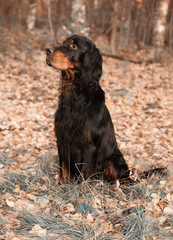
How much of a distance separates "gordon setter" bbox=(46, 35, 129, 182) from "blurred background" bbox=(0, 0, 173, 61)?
368 cm

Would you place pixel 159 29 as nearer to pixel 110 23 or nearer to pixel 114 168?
pixel 110 23

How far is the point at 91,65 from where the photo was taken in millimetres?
2822

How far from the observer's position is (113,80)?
7.24 meters

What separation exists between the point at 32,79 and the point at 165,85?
3.53 meters

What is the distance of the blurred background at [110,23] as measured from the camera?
8.03 meters

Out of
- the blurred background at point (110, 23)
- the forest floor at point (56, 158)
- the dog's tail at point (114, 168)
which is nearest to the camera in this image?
the forest floor at point (56, 158)

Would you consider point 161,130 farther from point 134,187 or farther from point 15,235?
point 15,235

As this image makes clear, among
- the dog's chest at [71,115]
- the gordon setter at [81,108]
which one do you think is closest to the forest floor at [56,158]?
the gordon setter at [81,108]

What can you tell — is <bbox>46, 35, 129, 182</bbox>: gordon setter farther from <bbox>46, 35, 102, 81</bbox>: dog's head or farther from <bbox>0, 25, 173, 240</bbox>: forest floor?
<bbox>0, 25, 173, 240</bbox>: forest floor

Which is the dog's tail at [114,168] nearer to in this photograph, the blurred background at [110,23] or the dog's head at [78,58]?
the dog's head at [78,58]

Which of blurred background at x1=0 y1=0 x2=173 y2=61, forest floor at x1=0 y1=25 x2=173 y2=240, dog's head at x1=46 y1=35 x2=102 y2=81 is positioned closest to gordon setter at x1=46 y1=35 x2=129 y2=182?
dog's head at x1=46 y1=35 x2=102 y2=81

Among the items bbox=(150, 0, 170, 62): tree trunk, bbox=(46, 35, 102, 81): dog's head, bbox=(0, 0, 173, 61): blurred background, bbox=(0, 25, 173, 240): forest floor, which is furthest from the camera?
bbox=(150, 0, 170, 62): tree trunk

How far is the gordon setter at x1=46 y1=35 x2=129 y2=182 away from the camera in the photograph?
111 inches

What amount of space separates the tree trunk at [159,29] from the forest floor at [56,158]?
620mm
